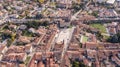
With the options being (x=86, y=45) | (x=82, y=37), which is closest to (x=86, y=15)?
(x=82, y=37)

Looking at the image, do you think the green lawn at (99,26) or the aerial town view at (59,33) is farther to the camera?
the green lawn at (99,26)

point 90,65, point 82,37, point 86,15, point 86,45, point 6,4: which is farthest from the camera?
point 6,4

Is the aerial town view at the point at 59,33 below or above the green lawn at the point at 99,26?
above

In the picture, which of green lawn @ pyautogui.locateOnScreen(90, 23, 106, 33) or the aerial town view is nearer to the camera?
the aerial town view

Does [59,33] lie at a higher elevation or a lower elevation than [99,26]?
higher

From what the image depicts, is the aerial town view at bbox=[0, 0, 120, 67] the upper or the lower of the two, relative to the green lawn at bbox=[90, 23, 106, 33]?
upper

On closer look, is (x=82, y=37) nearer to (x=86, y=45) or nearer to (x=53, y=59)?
(x=86, y=45)

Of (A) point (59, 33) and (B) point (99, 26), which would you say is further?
(B) point (99, 26)

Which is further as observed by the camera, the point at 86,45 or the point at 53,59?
the point at 86,45
